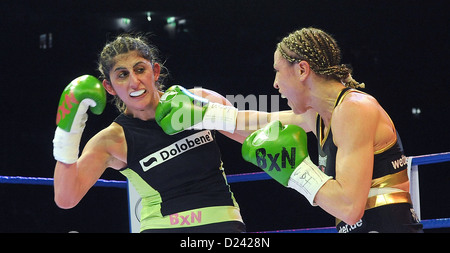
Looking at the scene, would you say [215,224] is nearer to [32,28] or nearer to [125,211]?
[125,211]

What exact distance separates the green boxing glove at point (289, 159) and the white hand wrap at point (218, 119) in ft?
1.20

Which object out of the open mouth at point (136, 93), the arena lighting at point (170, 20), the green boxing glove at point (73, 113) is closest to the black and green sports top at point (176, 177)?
the open mouth at point (136, 93)

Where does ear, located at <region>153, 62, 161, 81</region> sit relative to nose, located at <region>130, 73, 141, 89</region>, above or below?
above

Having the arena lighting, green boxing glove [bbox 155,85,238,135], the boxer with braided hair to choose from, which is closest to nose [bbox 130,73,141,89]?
green boxing glove [bbox 155,85,238,135]

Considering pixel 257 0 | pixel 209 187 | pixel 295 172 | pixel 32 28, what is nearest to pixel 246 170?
pixel 257 0

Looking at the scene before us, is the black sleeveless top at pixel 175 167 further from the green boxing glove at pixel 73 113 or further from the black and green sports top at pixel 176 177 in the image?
the green boxing glove at pixel 73 113

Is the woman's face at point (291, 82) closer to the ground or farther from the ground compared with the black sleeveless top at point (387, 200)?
farther from the ground

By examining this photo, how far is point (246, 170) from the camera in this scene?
605 centimetres

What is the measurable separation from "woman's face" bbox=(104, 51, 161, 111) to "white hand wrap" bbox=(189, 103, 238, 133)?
223mm

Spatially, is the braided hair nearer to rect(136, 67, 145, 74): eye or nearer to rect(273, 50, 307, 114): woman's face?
rect(273, 50, 307, 114): woman's face

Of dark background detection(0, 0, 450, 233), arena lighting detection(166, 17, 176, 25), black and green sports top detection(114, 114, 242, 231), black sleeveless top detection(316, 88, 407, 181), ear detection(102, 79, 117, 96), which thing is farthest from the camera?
arena lighting detection(166, 17, 176, 25)

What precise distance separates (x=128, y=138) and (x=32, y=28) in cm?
463

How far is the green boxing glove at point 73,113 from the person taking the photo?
183cm

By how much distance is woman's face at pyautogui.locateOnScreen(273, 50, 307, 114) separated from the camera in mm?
1758
